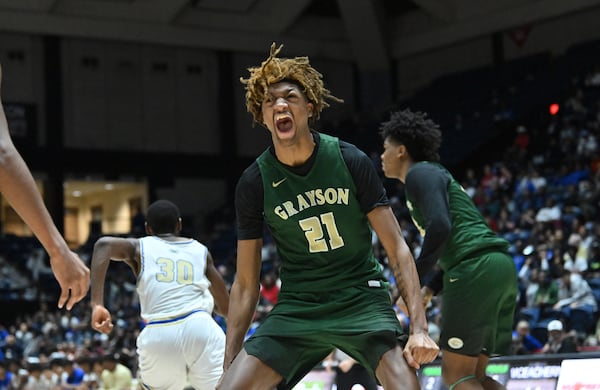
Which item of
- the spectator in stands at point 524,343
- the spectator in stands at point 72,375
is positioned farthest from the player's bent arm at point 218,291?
the spectator in stands at point 72,375

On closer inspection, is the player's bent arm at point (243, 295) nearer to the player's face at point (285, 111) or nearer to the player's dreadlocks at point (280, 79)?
the player's face at point (285, 111)

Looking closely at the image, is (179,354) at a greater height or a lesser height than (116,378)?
greater

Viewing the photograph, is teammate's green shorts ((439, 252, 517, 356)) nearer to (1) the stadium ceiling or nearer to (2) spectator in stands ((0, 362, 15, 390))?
(2) spectator in stands ((0, 362, 15, 390))

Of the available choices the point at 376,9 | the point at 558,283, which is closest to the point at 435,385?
the point at 558,283

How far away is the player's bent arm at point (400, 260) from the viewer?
4293mm

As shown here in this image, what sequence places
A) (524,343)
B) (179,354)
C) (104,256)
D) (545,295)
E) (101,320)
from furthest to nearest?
1. (545,295)
2. (524,343)
3. (179,354)
4. (104,256)
5. (101,320)

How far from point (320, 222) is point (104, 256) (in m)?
2.32

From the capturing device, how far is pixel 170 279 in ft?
21.7

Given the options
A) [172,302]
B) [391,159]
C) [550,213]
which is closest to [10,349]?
[550,213]

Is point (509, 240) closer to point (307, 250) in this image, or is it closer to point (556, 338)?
point (556, 338)

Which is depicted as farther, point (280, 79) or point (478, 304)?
point (478, 304)

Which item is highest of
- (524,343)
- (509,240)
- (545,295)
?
(509,240)

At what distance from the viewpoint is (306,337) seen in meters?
4.36

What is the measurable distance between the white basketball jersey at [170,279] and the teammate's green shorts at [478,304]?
72.2 inches
